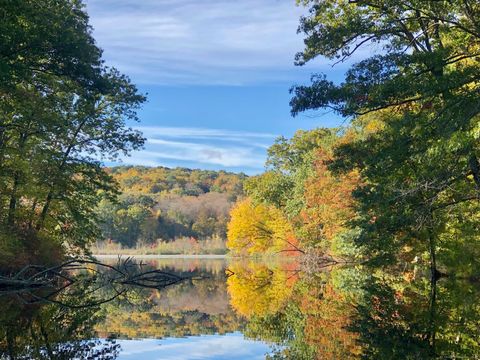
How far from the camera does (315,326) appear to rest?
11664mm

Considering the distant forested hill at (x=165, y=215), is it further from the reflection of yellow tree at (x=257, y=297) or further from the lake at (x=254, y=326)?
the lake at (x=254, y=326)

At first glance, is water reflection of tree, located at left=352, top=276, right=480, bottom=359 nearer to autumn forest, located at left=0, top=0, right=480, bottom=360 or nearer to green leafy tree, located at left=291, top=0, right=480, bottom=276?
autumn forest, located at left=0, top=0, right=480, bottom=360

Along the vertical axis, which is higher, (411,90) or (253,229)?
(411,90)

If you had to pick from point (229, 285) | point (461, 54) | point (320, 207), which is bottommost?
point (229, 285)

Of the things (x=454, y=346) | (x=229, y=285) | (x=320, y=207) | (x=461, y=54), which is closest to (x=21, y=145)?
(x=229, y=285)

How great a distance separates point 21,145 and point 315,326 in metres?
15.9

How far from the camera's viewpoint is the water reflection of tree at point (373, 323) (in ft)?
28.4

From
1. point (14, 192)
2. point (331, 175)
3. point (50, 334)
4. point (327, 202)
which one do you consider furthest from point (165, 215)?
point (50, 334)

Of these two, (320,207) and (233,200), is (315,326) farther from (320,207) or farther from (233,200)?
(233,200)

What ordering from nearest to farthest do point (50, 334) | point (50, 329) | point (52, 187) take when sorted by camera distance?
point (50, 334)
point (50, 329)
point (52, 187)

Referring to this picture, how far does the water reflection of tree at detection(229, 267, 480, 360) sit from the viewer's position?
8.66 m

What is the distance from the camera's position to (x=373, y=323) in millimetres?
11320

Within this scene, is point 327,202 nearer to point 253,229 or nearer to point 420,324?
point 253,229

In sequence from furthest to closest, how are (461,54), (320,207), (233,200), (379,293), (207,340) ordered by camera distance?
(233,200) < (320,207) < (379,293) < (461,54) < (207,340)
